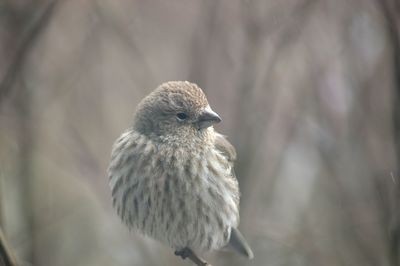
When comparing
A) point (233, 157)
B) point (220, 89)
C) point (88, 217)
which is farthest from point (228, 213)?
point (88, 217)

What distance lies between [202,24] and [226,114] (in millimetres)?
1046

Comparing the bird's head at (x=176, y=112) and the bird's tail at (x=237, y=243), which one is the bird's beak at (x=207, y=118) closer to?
the bird's head at (x=176, y=112)

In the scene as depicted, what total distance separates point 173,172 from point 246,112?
5.38 ft

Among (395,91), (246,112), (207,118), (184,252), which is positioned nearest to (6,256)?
(207,118)

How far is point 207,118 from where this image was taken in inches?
205

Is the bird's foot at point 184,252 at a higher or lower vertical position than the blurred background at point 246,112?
lower

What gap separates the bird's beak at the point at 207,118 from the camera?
5148 mm

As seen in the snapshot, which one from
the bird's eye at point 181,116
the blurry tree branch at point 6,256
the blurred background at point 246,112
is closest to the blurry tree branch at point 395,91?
the blurred background at point 246,112

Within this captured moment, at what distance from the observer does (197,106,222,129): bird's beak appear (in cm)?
515

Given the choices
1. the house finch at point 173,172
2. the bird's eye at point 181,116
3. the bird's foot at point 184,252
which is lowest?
the bird's foot at point 184,252

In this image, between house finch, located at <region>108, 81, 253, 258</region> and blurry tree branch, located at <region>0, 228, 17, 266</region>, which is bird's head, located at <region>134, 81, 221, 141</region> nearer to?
house finch, located at <region>108, 81, 253, 258</region>

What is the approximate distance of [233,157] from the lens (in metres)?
5.93

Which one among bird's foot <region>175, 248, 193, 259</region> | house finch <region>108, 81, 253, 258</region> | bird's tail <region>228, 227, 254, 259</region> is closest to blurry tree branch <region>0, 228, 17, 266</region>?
house finch <region>108, 81, 253, 258</region>

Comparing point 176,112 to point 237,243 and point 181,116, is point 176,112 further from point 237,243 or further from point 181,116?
point 237,243
